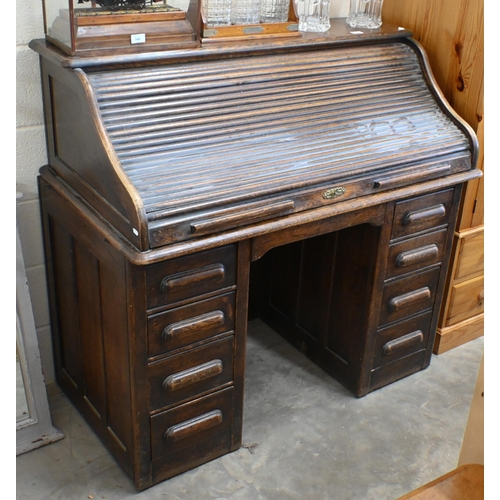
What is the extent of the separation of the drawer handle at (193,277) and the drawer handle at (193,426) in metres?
0.53

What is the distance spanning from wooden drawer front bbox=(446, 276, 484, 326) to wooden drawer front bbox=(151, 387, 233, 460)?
48.1 inches

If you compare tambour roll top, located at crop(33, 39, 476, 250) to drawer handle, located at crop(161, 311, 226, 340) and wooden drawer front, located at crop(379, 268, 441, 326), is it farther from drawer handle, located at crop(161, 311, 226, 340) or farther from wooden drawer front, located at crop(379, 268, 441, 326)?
wooden drawer front, located at crop(379, 268, 441, 326)

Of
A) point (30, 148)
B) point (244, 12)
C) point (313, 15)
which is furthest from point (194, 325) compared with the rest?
point (313, 15)

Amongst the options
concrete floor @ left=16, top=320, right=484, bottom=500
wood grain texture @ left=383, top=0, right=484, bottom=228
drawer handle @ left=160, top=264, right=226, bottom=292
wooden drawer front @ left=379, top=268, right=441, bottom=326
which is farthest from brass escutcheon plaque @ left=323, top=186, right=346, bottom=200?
concrete floor @ left=16, top=320, right=484, bottom=500

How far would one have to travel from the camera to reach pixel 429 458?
2453 millimetres

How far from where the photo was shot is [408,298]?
263 centimetres

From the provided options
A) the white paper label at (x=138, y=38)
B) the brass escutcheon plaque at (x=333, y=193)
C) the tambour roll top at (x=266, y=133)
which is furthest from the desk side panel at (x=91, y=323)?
the brass escutcheon plaque at (x=333, y=193)

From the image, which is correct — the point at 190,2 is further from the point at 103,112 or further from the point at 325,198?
the point at 325,198

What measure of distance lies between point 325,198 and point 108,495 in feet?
4.09

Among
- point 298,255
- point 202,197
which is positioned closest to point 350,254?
point 298,255

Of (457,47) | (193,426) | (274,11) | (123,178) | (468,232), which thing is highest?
(274,11)

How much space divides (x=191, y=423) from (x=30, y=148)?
112 centimetres

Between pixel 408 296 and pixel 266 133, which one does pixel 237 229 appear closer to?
pixel 266 133

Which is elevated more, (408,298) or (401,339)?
(408,298)
